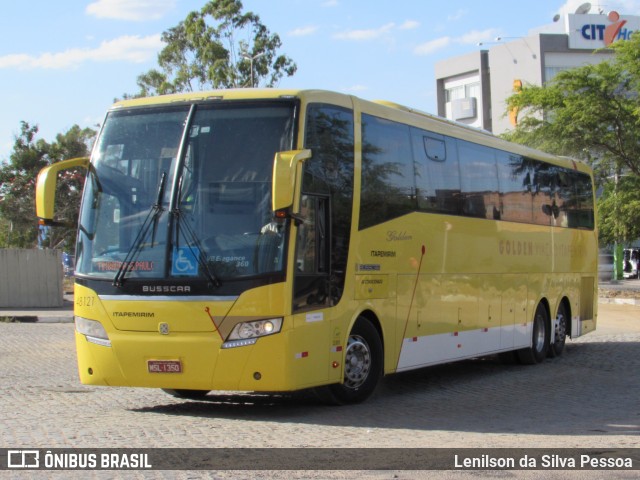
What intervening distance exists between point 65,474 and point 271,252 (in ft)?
11.3

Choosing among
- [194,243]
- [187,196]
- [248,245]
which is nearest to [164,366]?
[194,243]

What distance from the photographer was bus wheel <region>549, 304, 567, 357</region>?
58.4ft

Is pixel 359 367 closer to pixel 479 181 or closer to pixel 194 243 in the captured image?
pixel 194 243

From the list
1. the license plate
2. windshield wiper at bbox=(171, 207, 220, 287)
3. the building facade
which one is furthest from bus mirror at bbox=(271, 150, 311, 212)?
the building facade

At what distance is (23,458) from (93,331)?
2889mm

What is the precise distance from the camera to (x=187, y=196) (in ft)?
32.3

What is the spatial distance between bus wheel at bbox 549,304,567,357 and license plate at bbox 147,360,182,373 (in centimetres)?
985

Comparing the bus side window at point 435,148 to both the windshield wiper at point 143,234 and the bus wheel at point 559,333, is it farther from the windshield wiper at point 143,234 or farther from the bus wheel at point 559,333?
the bus wheel at point 559,333

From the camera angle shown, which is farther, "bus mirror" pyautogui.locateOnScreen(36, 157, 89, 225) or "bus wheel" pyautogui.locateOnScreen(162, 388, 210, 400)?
"bus wheel" pyautogui.locateOnScreen(162, 388, 210, 400)

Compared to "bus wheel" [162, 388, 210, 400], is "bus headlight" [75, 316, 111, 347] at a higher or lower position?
higher

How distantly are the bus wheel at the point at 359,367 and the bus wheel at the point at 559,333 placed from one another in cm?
736

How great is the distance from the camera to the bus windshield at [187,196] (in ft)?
31.7

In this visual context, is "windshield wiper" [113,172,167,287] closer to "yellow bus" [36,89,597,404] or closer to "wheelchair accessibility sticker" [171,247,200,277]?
"yellow bus" [36,89,597,404]

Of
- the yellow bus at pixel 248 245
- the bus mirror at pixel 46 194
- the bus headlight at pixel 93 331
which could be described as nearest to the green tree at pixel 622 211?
the yellow bus at pixel 248 245
